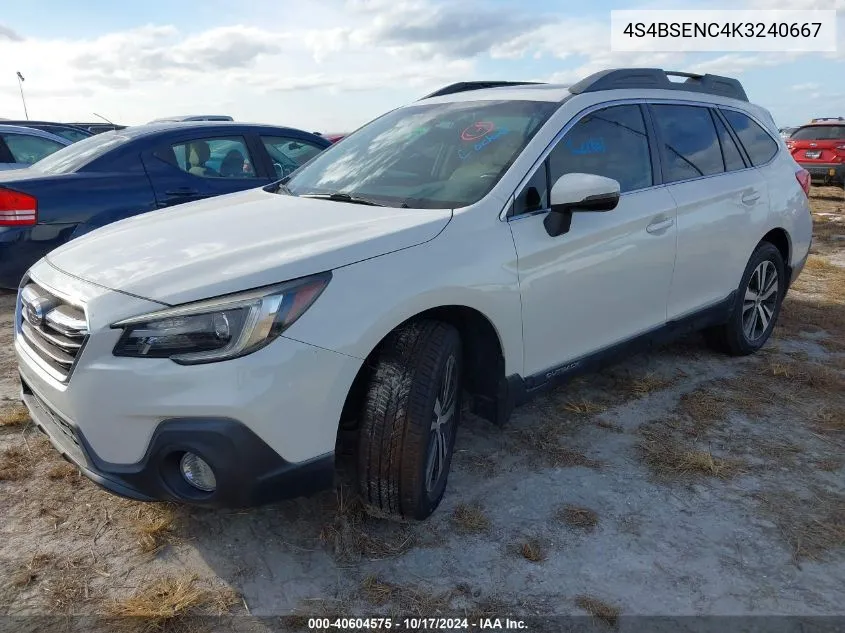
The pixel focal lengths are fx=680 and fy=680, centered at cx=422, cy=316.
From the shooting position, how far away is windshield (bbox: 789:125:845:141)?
45.6 feet

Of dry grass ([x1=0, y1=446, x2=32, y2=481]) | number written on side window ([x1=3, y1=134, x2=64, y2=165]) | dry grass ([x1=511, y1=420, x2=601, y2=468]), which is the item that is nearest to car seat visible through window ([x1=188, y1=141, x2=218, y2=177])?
dry grass ([x1=0, y1=446, x2=32, y2=481])

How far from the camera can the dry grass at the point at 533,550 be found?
2.43 m

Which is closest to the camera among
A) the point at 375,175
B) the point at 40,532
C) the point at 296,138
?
the point at 40,532

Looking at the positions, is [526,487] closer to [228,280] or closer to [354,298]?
[354,298]

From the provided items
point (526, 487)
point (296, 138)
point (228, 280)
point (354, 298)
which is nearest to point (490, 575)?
point (526, 487)

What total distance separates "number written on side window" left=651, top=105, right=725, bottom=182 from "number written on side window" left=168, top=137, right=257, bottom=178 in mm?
3298

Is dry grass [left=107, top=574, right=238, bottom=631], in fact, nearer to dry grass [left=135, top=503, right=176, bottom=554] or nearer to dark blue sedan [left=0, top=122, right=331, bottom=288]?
dry grass [left=135, top=503, right=176, bottom=554]

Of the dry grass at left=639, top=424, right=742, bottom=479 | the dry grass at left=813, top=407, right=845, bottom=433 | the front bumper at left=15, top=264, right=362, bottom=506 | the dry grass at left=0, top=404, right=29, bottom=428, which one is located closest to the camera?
the front bumper at left=15, top=264, right=362, bottom=506

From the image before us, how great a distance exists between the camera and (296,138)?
6055 mm

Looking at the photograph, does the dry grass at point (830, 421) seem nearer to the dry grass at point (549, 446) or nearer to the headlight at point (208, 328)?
the dry grass at point (549, 446)

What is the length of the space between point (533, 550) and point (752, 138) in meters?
3.35

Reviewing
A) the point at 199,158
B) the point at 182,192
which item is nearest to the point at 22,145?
the point at 199,158

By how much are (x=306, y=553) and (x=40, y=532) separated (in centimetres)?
102

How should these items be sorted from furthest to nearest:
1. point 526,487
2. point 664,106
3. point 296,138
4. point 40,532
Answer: point 296,138 → point 664,106 → point 526,487 → point 40,532
